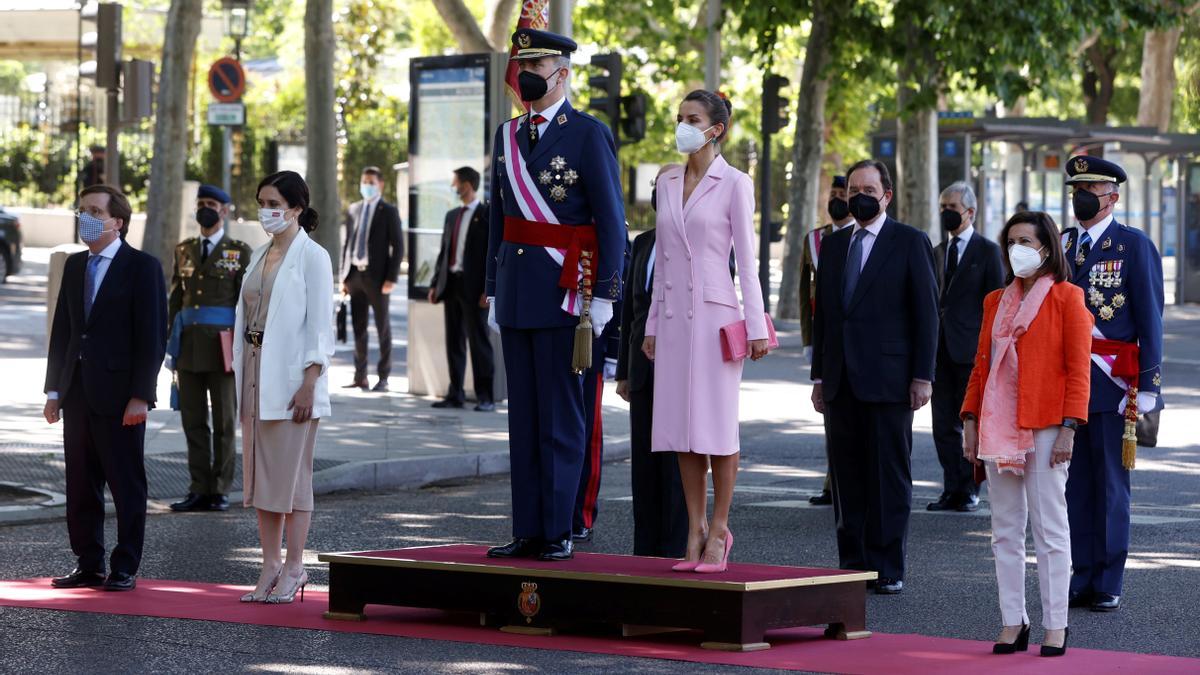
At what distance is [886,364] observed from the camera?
9422 millimetres

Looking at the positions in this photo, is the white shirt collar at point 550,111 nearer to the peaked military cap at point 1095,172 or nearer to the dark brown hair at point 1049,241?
the dark brown hair at point 1049,241

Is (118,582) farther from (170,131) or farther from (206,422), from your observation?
(170,131)

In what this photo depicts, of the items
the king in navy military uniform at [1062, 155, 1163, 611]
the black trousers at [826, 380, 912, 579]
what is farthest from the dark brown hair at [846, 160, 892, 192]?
the black trousers at [826, 380, 912, 579]

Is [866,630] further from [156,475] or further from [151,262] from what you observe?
[156,475]

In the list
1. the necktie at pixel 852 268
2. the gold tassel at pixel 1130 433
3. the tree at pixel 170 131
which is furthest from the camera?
the tree at pixel 170 131

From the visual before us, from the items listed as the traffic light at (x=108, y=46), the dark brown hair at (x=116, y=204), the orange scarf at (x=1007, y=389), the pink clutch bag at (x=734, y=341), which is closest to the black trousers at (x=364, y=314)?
the traffic light at (x=108, y=46)

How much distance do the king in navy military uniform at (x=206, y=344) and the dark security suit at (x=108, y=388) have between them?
2.77 m

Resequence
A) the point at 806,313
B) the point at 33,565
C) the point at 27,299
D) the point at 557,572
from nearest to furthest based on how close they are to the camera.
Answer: the point at 557,572, the point at 33,565, the point at 806,313, the point at 27,299

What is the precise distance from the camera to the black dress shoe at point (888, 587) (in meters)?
9.34

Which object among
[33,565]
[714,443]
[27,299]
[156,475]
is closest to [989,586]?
[714,443]

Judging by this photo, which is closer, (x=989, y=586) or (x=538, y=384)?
(x=538, y=384)

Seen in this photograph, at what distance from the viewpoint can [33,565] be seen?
10.2m

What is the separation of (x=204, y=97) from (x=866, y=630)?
47.7m

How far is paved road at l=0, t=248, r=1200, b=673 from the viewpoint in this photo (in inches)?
300
